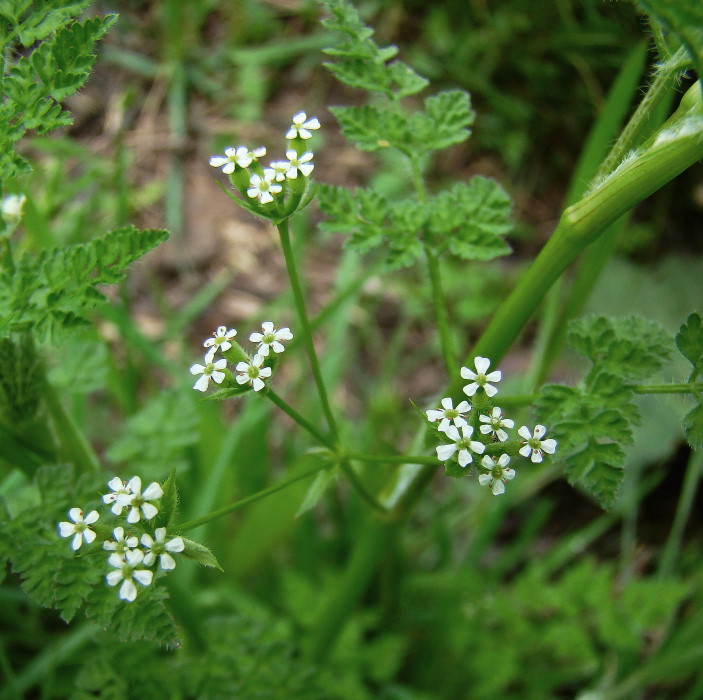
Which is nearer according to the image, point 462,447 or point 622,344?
point 462,447

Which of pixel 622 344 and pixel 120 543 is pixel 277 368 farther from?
pixel 622 344

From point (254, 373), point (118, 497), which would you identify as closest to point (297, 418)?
point (254, 373)

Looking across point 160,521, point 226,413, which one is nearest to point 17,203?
point 160,521

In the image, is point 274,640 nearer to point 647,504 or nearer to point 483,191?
point 483,191

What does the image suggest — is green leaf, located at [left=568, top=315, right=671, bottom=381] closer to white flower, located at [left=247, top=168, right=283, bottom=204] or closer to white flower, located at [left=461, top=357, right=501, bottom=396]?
white flower, located at [left=461, top=357, right=501, bottom=396]

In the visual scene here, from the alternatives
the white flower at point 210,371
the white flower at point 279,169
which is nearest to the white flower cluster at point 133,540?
the white flower at point 210,371

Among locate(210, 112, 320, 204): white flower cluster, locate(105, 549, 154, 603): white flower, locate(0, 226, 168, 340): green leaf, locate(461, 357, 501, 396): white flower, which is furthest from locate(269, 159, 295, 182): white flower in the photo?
locate(105, 549, 154, 603): white flower
